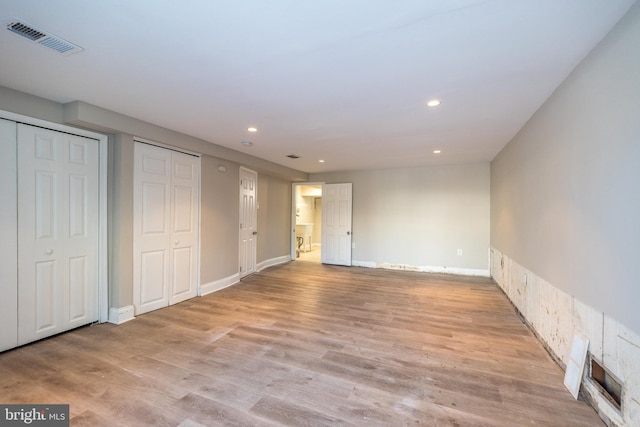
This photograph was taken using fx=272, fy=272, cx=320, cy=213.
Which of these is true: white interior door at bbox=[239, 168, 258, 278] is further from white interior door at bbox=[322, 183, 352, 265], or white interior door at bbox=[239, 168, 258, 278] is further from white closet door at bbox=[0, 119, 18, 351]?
white closet door at bbox=[0, 119, 18, 351]

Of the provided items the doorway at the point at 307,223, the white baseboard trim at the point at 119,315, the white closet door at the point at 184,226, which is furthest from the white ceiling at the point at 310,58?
the doorway at the point at 307,223

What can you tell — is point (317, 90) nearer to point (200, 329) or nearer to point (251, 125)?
point (251, 125)

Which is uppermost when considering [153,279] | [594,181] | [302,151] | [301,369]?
[302,151]

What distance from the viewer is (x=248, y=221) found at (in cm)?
563

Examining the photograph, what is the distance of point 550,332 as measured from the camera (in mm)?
2561

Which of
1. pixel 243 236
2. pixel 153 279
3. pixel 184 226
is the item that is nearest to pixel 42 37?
pixel 184 226

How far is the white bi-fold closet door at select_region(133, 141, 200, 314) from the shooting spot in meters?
3.46

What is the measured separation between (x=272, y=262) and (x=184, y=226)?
10.2 ft

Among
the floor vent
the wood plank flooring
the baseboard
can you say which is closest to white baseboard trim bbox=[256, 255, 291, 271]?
the wood plank flooring

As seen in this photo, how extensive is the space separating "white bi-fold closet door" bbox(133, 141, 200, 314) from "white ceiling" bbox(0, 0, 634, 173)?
0.66 metres

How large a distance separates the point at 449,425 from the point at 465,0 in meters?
2.43

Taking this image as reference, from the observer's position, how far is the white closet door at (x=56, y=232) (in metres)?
2.63

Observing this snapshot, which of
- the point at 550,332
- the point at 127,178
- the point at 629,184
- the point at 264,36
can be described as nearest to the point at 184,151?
the point at 127,178

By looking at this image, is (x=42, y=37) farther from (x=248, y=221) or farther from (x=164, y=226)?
(x=248, y=221)
